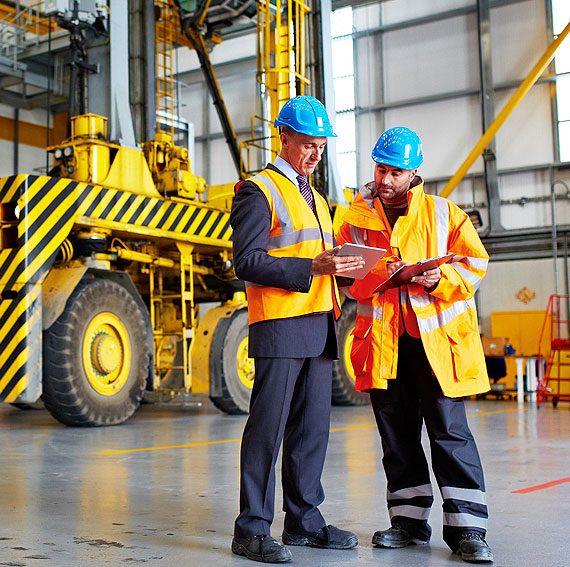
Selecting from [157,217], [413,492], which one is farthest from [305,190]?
[157,217]

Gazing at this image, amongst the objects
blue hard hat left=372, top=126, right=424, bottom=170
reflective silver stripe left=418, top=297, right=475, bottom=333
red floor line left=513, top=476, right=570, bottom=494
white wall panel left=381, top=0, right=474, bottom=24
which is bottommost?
red floor line left=513, top=476, right=570, bottom=494

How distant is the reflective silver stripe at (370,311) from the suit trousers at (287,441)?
234 mm

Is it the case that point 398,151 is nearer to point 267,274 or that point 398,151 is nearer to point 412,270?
point 412,270

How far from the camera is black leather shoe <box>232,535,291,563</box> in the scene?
Result: 3.13 metres

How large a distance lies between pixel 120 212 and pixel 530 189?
11.3m

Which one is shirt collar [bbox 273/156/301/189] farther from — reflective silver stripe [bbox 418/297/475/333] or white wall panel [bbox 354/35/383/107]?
white wall panel [bbox 354/35/383/107]

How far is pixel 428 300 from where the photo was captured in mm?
3475

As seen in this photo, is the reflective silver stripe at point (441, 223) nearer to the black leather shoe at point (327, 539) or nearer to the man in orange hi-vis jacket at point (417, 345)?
the man in orange hi-vis jacket at point (417, 345)

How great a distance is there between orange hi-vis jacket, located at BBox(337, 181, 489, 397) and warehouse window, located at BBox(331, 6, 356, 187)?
16727 millimetres

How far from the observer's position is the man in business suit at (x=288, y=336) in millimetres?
3236

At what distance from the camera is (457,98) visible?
18.7 metres

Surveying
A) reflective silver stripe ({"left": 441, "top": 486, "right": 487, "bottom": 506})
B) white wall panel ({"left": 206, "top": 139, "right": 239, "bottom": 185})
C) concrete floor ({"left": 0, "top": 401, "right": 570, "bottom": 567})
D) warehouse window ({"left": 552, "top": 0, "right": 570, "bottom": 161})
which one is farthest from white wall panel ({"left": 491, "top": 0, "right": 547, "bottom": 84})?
reflective silver stripe ({"left": 441, "top": 486, "right": 487, "bottom": 506})

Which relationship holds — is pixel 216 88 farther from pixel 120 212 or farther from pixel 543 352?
pixel 543 352

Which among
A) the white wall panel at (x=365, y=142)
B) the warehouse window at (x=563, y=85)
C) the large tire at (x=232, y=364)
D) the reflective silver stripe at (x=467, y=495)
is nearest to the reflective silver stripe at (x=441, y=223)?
the reflective silver stripe at (x=467, y=495)
